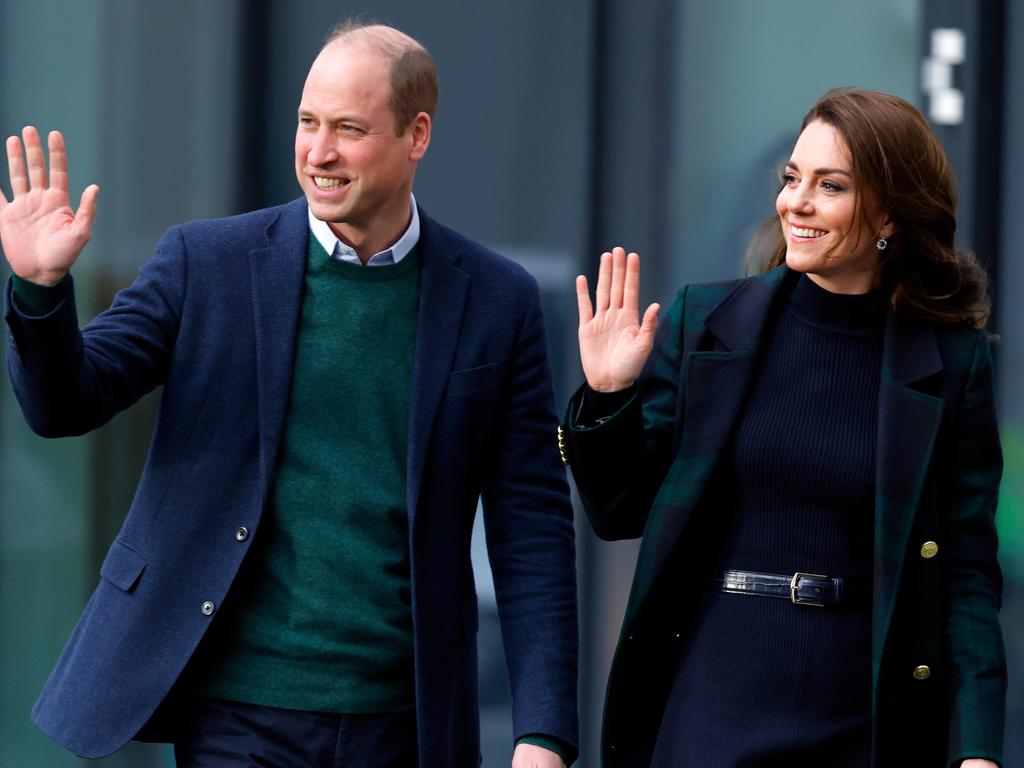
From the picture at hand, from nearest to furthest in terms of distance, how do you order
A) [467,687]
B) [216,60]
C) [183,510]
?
[183,510] → [467,687] → [216,60]

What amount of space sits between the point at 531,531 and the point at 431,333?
481 mm

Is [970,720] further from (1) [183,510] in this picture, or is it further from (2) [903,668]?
(1) [183,510]

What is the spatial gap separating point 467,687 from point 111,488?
2679 millimetres

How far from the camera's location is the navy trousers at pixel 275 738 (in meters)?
3.43

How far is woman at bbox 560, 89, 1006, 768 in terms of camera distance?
3.45m

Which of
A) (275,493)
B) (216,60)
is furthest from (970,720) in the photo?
(216,60)

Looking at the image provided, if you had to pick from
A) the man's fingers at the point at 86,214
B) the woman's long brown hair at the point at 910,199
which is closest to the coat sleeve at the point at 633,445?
the woman's long brown hair at the point at 910,199

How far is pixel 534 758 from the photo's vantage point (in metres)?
3.57

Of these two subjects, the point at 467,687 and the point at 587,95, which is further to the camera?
the point at 587,95

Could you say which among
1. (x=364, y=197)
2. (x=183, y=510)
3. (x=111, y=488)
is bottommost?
(x=111, y=488)

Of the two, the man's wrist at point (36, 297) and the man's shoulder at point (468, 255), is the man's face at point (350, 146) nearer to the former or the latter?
the man's shoulder at point (468, 255)

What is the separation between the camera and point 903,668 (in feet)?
11.4

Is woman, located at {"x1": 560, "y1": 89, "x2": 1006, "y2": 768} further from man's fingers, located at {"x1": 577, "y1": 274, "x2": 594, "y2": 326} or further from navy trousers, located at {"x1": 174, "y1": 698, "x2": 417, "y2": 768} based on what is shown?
navy trousers, located at {"x1": 174, "y1": 698, "x2": 417, "y2": 768}

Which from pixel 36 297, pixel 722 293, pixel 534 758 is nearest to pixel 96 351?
pixel 36 297
